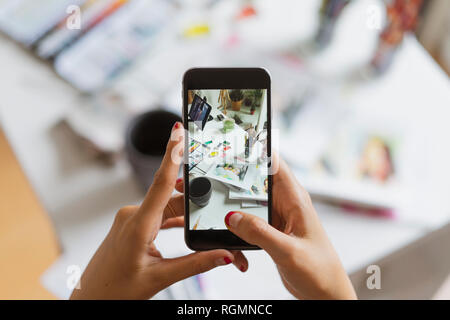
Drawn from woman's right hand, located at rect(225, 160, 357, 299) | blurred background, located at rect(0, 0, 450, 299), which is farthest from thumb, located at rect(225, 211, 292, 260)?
blurred background, located at rect(0, 0, 450, 299)

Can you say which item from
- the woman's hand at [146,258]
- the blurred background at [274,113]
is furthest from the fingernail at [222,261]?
the blurred background at [274,113]

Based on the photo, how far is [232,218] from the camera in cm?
45

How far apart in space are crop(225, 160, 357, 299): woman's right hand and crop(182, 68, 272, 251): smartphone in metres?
0.02

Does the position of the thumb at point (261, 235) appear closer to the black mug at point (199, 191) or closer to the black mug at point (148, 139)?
the black mug at point (199, 191)

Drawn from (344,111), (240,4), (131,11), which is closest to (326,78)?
(344,111)

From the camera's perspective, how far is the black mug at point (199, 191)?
1.48 ft

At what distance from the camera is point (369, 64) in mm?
748

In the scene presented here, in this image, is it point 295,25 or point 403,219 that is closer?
point 403,219

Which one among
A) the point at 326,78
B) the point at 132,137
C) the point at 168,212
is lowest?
the point at 168,212

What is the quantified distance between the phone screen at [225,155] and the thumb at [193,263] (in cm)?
3

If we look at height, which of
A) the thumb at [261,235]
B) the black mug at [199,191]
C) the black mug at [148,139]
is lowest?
the thumb at [261,235]
